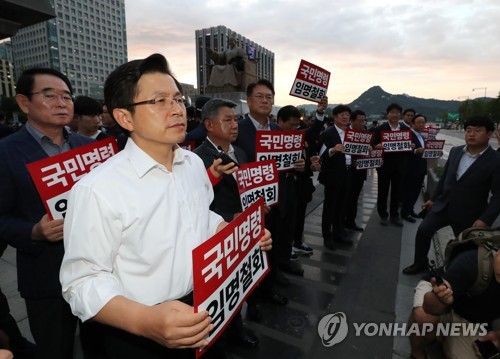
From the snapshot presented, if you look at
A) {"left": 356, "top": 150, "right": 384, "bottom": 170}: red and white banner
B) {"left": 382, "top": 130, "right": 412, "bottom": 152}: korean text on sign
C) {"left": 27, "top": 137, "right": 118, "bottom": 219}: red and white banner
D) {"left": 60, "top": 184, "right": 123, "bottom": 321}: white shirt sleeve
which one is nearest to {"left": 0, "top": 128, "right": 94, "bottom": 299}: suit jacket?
{"left": 27, "top": 137, "right": 118, "bottom": 219}: red and white banner

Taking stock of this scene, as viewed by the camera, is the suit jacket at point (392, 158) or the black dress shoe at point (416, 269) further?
the suit jacket at point (392, 158)

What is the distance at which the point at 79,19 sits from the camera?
103312 mm

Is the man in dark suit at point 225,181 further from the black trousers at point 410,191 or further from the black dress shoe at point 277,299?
the black trousers at point 410,191

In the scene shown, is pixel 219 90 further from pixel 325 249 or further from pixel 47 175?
pixel 47 175

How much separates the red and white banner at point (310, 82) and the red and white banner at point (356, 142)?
2.88 feet

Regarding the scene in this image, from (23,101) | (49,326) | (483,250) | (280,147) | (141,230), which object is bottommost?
(49,326)

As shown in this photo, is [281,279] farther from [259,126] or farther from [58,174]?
[58,174]

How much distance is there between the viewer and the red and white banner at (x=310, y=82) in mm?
4809

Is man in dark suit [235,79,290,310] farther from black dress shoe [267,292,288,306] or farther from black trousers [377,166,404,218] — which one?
black trousers [377,166,404,218]

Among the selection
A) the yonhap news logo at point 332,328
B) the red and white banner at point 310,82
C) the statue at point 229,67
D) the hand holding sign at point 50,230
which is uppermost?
the statue at point 229,67

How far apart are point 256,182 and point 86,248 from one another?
2113 millimetres

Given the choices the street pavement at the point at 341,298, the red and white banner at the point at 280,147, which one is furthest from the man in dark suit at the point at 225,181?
the red and white banner at the point at 280,147

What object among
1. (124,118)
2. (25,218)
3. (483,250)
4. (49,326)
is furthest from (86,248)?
(483,250)

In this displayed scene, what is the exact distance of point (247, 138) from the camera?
3768mm
